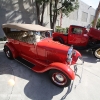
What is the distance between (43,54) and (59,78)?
3.46 ft

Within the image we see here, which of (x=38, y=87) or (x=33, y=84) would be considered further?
(x=33, y=84)

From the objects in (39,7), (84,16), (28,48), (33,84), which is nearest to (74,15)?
(84,16)

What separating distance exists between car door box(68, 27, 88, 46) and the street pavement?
8.18 ft

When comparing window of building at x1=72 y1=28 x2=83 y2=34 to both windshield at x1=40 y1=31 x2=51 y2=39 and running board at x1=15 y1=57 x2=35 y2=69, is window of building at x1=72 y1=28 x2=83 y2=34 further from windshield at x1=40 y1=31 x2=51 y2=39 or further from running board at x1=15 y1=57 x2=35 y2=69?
running board at x1=15 y1=57 x2=35 y2=69

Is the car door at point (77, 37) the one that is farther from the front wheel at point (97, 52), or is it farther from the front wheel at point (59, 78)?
the front wheel at point (59, 78)

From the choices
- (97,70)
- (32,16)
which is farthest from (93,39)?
(32,16)

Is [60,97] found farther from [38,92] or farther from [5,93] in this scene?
[5,93]

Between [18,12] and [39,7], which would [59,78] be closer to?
[18,12]

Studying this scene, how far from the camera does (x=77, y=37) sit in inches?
238


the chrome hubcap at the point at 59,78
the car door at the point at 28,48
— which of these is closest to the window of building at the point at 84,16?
the car door at the point at 28,48

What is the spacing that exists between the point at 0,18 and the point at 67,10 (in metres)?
6.52

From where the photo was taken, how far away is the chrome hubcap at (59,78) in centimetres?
294

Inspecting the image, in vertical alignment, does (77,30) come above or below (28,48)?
above

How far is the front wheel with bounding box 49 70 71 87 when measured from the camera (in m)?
2.87
